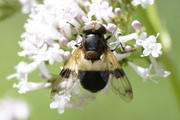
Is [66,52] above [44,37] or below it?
below

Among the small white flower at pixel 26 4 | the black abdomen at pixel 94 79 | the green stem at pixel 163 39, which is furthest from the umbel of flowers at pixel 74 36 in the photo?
the small white flower at pixel 26 4

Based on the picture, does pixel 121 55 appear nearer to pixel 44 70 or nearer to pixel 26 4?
pixel 44 70

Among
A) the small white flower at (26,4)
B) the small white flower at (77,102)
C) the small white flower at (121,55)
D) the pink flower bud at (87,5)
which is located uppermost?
the small white flower at (26,4)

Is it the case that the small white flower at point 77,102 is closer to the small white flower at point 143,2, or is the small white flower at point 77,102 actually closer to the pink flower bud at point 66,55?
the pink flower bud at point 66,55

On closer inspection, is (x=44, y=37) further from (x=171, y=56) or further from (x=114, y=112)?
(x=114, y=112)

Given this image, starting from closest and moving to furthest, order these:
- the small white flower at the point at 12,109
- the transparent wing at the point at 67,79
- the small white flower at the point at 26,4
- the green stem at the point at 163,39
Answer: the transparent wing at the point at 67,79, the green stem at the point at 163,39, the small white flower at the point at 26,4, the small white flower at the point at 12,109

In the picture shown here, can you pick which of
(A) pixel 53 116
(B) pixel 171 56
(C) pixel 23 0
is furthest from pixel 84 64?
(A) pixel 53 116
